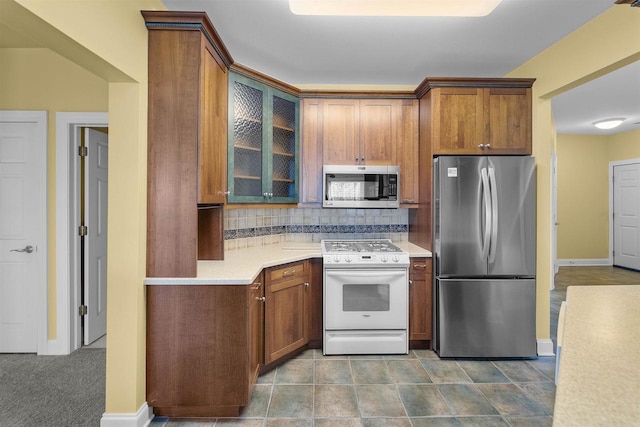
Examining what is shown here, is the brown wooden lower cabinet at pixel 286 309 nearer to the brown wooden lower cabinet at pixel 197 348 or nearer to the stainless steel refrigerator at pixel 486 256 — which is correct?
the brown wooden lower cabinet at pixel 197 348

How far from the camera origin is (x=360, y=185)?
126 inches

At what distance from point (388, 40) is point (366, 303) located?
2.18 metres

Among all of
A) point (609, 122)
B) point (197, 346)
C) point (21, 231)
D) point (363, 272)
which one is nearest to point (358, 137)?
point (363, 272)

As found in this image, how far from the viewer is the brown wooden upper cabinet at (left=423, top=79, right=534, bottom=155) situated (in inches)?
115

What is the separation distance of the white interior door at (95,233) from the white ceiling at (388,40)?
161 cm

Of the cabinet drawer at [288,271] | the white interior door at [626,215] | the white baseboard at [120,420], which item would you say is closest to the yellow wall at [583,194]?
the white interior door at [626,215]

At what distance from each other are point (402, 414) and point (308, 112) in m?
2.67

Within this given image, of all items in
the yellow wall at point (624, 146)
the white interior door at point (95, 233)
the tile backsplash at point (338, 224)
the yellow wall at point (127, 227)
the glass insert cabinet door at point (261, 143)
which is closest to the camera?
the yellow wall at point (127, 227)

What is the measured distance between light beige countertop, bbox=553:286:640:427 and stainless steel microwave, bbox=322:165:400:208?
2.08 meters

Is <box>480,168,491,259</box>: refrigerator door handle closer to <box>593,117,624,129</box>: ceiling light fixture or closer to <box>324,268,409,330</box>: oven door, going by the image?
<box>324,268,409,330</box>: oven door

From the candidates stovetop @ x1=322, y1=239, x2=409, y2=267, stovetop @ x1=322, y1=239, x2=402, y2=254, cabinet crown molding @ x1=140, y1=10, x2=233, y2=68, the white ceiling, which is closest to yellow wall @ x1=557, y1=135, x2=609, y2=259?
the white ceiling

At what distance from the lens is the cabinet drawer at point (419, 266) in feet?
9.71

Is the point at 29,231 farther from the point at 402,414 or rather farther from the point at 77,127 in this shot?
the point at 402,414

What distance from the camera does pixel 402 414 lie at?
82.7 inches
